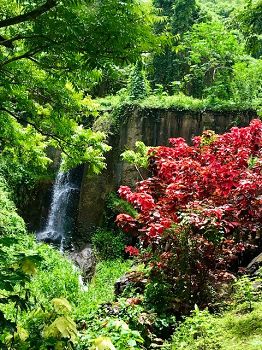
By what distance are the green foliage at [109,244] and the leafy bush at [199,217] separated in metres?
5.55

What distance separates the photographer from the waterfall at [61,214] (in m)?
12.6

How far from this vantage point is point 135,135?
1255 centimetres

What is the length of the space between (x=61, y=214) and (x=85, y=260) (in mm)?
2484

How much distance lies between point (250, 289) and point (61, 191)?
10.8m

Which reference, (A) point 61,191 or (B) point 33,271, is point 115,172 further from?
(B) point 33,271

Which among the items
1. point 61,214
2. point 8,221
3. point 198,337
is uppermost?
point 61,214

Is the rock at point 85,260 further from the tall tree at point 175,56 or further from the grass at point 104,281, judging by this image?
the tall tree at point 175,56

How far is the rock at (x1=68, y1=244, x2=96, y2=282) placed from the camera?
419 inches

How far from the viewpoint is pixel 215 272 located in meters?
4.45

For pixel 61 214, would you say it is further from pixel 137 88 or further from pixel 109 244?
pixel 137 88

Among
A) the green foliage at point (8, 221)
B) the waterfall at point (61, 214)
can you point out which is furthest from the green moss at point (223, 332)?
the waterfall at point (61, 214)

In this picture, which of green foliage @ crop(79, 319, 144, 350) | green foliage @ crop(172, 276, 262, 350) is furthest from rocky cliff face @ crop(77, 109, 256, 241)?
green foliage @ crop(79, 319, 144, 350)

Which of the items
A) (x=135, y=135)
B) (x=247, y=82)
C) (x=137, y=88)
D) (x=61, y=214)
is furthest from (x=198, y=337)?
(x=247, y=82)

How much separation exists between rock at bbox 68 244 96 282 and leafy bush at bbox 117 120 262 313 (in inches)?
219
